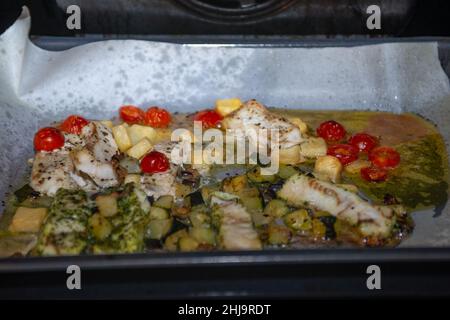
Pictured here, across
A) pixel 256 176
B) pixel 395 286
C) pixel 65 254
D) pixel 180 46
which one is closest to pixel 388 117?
pixel 256 176

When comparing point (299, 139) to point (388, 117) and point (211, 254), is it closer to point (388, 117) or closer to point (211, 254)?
point (388, 117)

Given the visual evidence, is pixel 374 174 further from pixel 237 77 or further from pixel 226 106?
pixel 237 77

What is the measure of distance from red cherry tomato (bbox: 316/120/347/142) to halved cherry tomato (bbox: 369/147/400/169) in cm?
26

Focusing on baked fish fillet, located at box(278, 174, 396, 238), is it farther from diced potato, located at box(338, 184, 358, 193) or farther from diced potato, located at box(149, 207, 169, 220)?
diced potato, located at box(149, 207, 169, 220)

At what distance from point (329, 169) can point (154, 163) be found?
98 centimetres

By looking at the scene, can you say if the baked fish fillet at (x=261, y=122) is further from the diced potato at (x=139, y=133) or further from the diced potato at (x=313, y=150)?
the diced potato at (x=139, y=133)

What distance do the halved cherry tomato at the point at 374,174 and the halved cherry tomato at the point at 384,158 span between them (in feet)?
0.16

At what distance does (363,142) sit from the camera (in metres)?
4.16

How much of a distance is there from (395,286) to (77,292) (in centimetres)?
136

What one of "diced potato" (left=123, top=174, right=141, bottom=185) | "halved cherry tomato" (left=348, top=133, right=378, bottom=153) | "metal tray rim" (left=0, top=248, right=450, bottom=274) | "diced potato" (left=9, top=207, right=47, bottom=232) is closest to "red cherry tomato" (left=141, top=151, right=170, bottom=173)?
"diced potato" (left=123, top=174, right=141, bottom=185)

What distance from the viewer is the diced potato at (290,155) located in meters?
4.07

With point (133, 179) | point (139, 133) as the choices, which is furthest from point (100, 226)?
point (139, 133)

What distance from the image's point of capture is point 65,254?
125 inches

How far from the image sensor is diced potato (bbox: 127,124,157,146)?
4246 mm
